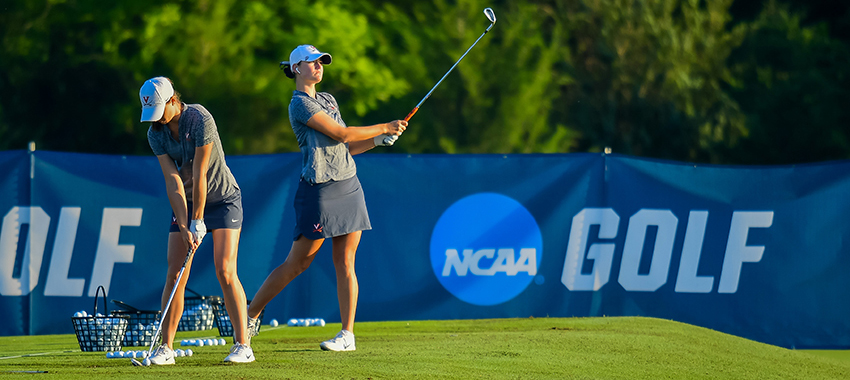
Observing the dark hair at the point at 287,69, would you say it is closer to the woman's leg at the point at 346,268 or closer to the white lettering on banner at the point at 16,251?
the woman's leg at the point at 346,268

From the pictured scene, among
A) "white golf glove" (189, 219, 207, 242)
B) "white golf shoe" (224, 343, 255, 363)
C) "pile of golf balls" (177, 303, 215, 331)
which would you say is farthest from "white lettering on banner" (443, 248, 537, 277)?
"white golf glove" (189, 219, 207, 242)

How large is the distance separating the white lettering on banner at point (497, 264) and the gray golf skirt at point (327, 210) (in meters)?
3.17

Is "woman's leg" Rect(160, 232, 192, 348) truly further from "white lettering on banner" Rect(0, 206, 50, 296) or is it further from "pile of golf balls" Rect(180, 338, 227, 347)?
"white lettering on banner" Rect(0, 206, 50, 296)

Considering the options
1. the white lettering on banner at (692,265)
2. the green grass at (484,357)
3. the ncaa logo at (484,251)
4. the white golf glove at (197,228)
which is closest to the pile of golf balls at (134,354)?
the green grass at (484,357)

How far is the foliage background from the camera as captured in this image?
25.4m

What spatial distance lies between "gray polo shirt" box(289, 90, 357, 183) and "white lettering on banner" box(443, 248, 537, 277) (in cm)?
330

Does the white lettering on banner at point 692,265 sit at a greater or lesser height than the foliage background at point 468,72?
lesser

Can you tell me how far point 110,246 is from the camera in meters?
8.83

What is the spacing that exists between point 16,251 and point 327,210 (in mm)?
4142

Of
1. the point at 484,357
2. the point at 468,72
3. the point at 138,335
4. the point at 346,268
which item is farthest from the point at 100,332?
the point at 468,72

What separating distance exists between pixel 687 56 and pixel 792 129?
13.5ft

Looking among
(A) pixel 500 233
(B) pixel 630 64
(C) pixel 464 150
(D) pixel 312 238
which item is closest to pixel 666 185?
(A) pixel 500 233

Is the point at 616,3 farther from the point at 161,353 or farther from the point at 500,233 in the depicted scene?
the point at 161,353

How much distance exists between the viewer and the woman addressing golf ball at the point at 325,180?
18.9 ft
